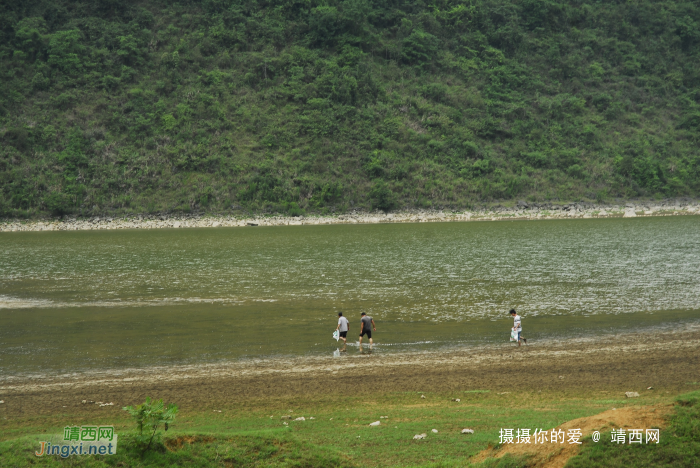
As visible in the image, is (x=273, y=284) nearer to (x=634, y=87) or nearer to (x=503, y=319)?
(x=503, y=319)

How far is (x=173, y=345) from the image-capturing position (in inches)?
758

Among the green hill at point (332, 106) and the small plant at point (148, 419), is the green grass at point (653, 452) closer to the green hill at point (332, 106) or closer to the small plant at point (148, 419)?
the small plant at point (148, 419)

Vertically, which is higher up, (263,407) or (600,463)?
(600,463)

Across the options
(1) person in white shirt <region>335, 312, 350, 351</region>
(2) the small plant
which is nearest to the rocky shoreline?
(1) person in white shirt <region>335, 312, 350, 351</region>

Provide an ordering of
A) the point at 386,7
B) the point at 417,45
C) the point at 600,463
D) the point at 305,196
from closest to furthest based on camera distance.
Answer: the point at 600,463, the point at 305,196, the point at 417,45, the point at 386,7

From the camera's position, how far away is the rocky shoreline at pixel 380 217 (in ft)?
251

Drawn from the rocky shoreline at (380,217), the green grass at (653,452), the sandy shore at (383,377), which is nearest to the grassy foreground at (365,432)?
the green grass at (653,452)

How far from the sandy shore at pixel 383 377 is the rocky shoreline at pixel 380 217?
207 ft

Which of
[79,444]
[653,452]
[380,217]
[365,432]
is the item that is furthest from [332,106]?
[653,452]

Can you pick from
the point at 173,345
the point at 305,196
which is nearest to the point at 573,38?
the point at 305,196

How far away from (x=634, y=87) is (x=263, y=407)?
119 metres

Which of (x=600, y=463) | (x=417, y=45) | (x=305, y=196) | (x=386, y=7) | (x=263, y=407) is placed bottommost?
(x=263, y=407)

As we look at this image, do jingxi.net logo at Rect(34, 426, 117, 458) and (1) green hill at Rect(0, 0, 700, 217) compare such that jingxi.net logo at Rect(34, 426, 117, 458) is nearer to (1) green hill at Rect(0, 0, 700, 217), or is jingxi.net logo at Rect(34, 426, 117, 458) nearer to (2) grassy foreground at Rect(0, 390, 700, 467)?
(2) grassy foreground at Rect(0, 390, 700, 467)

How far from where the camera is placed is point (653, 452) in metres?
7.14
